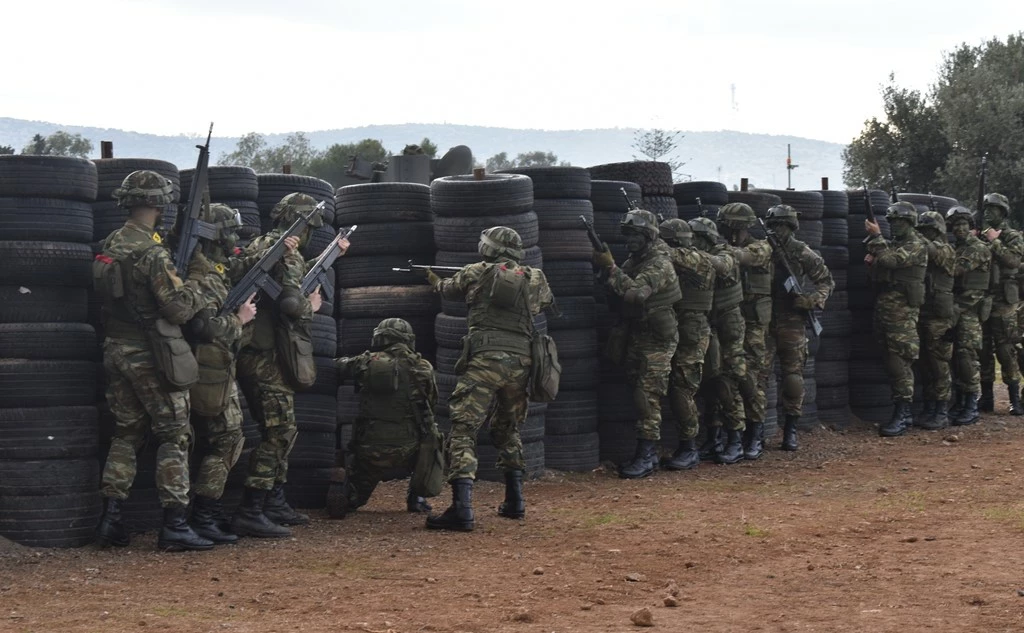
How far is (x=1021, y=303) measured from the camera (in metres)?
16.0

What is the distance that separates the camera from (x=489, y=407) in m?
9.18

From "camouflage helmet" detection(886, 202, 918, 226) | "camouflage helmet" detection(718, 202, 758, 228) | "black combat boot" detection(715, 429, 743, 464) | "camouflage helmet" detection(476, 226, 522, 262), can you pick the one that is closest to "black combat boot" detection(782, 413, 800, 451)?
"black combat boot" detection(715, 429, 743, 464)

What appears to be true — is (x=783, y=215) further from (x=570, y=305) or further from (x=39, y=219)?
(x=39, y=219)

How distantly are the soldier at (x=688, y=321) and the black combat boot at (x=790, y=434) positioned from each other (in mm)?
1770

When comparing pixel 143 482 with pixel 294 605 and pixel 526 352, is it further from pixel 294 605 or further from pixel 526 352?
pixel 526 352

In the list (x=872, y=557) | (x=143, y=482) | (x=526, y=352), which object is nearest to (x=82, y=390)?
(x=143, y=482)

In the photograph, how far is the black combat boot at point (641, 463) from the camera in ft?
36.9

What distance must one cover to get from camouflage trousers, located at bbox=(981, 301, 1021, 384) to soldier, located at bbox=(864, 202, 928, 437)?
69.2 inches

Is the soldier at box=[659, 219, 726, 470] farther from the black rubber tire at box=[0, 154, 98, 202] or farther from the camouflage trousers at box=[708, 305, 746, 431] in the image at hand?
the black rubber tire at box=[0, 154, 98, 202]

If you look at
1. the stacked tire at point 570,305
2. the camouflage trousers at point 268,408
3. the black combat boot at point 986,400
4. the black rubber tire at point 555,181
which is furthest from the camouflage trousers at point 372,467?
the black combat boot at point 986,400

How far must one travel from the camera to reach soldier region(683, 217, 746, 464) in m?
12.0

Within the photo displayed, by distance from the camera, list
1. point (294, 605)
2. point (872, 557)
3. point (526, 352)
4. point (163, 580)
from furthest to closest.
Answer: point (526, 352) → point (872, 557) → point (163, 580) → point (294, 605)

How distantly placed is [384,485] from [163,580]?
3.48 metres

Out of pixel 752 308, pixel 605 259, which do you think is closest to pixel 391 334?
pixel 605 259
